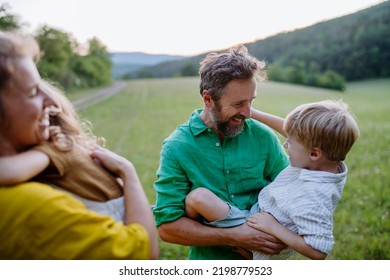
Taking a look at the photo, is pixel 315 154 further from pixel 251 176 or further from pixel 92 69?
pixel 92 69

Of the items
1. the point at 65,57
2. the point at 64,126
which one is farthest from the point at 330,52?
the point at 64,126

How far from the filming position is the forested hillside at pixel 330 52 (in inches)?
329

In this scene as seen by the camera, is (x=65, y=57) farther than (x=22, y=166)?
Yes

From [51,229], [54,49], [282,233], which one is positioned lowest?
[282,233]

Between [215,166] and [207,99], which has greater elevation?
[207,99]

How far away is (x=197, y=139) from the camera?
211 cm

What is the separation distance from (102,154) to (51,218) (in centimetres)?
32

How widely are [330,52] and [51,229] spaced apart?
68.4 ft

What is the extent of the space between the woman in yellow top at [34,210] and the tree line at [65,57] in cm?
27

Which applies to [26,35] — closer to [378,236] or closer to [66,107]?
[66,107]

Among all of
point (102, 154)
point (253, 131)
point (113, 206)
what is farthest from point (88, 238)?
point (253, 131)

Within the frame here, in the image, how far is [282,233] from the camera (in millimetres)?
1870

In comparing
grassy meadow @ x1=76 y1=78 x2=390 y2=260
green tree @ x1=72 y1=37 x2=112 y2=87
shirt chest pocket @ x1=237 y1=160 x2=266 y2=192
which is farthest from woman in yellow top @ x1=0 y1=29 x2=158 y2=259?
green tree @ x1=72 y1=37 x2=112 y2=87

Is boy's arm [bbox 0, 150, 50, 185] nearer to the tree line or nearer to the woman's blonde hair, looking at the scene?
the woman's blonde hair
